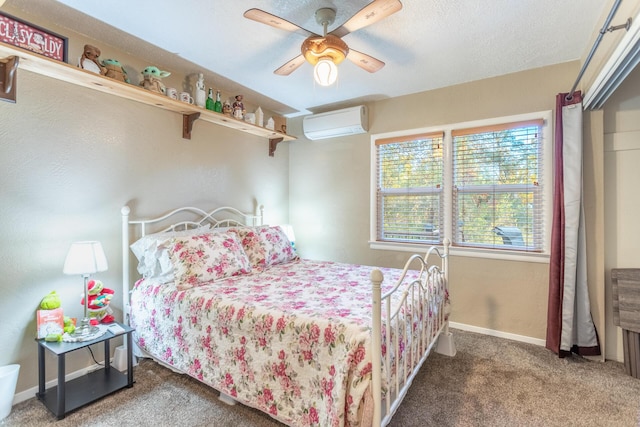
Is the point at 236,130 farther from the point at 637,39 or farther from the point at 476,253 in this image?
the point at 637,39

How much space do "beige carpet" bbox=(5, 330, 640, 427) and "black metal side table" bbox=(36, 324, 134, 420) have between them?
0.15ft

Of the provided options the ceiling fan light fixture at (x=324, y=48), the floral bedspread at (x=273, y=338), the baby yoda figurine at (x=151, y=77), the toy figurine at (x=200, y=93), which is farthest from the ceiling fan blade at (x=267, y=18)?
the floral bedspread at (x=273, y=338)

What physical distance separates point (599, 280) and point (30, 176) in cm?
409


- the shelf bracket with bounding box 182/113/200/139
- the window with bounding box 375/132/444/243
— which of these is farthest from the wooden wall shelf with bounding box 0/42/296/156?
A: the window with bounding box 375/132/444/243

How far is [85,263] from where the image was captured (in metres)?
1.92

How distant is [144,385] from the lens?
2084mm

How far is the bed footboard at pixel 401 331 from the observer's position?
1278mm

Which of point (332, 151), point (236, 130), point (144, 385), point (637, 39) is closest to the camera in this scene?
point (637, 39)

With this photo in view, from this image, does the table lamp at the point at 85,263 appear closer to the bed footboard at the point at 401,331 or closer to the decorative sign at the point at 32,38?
the decorative sign at the point at 32,38

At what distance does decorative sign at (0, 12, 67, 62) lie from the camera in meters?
1.66

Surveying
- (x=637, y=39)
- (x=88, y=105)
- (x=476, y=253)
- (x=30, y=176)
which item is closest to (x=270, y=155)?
(x=88, y=105)

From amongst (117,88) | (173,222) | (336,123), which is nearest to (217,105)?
(117,88)

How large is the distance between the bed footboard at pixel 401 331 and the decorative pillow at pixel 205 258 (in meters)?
1.27

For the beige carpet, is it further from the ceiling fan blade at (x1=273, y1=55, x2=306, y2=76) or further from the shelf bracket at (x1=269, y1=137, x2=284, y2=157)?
the shelf bracket at (x1=269, y1=137, x2=284, y2=157)
